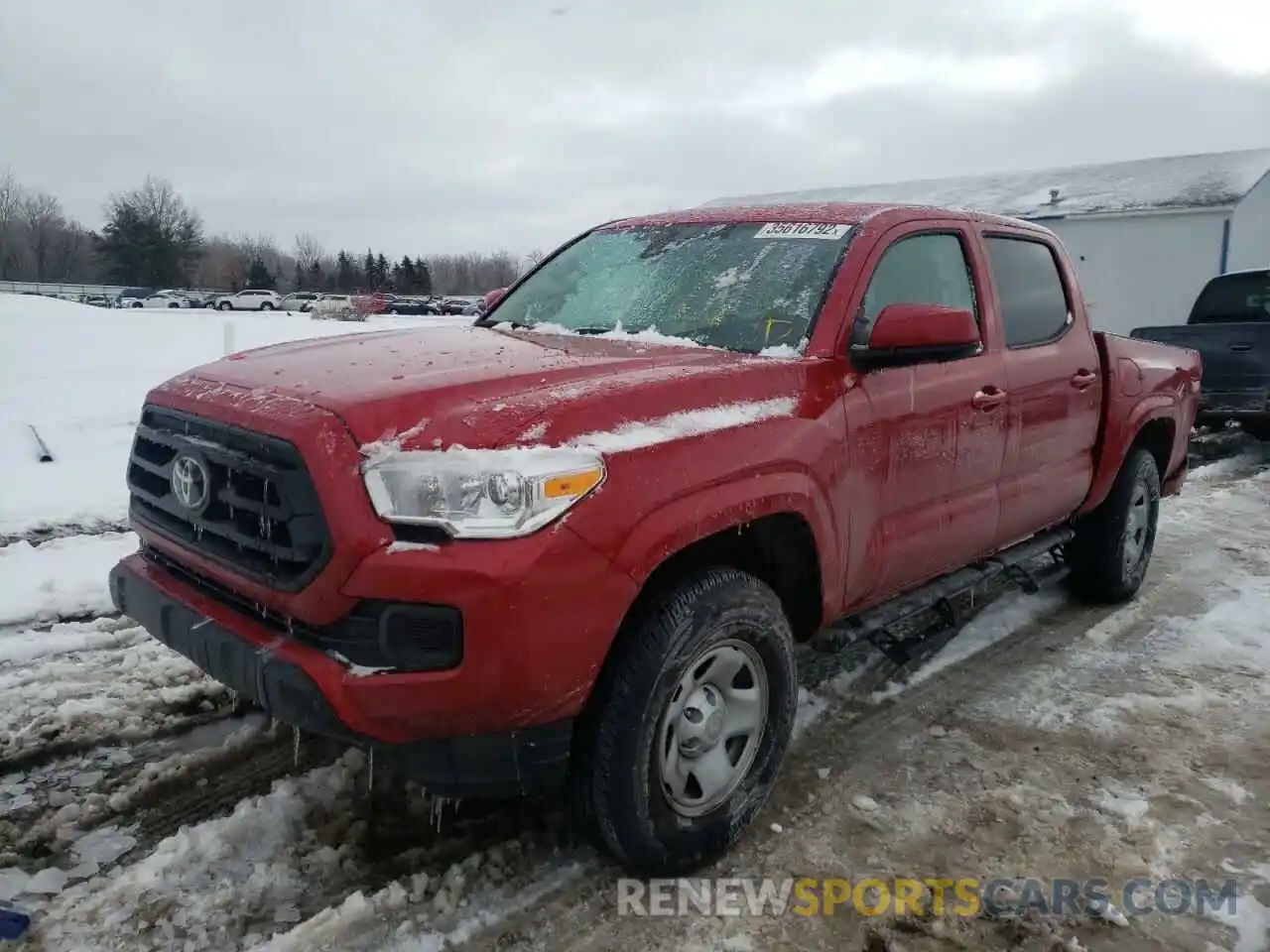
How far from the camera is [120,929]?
7.93 ft

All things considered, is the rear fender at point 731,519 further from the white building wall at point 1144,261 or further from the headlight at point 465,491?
the white building wall at point 1144,261

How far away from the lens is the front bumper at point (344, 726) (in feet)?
7.42

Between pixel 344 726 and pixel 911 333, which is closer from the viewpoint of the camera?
pixel 344 726

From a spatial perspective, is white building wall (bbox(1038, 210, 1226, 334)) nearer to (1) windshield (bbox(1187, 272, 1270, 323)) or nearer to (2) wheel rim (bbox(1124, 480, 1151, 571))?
(1) windshield (bbox(1187, 272, 1270, 323))

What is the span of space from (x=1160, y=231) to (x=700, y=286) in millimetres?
22692

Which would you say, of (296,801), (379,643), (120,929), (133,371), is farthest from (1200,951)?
(133,371)

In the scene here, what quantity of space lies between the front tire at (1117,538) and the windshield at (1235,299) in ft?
25.7

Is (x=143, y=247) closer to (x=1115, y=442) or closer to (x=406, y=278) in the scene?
(x=406, y=278)

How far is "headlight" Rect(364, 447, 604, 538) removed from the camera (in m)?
2.21

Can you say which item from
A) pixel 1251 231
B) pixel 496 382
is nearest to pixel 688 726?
pixel 496 382

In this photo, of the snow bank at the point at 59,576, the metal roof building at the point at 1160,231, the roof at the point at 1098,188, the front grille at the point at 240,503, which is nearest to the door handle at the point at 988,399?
the front grille at the point at 240,503

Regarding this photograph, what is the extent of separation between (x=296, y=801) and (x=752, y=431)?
186cm

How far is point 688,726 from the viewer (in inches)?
107

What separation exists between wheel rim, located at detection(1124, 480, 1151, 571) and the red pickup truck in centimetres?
145
